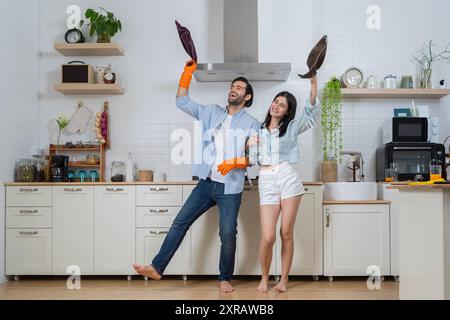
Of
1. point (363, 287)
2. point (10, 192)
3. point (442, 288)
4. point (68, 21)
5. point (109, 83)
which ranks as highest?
point (68, 21)

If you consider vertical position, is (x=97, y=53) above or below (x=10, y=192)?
above

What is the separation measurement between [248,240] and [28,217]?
5.92 ft

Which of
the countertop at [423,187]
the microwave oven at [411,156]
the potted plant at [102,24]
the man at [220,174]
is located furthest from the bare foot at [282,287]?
the potted plant at [102,24]

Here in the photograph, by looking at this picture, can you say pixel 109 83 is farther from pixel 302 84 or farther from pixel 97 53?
pixel 302 84

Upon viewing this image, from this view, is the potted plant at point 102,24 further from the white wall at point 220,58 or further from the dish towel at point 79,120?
the dish towel at point 79,120

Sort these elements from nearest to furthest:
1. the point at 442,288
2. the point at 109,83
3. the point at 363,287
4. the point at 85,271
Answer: the point at 442,288, the point at 363,287, the point at 85,271, the point at 109,83

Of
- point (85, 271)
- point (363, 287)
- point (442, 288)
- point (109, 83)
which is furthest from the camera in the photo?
point (109, 83)

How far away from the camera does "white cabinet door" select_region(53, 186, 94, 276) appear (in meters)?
4.40

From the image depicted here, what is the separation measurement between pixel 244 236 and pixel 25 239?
1.79m

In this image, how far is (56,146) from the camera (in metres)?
4.93

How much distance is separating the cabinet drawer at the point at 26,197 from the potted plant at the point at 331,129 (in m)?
2.36

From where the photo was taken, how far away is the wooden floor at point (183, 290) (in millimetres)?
3732

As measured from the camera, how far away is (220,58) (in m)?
5.00

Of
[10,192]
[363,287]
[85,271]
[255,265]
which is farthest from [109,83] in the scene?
[363,287]
